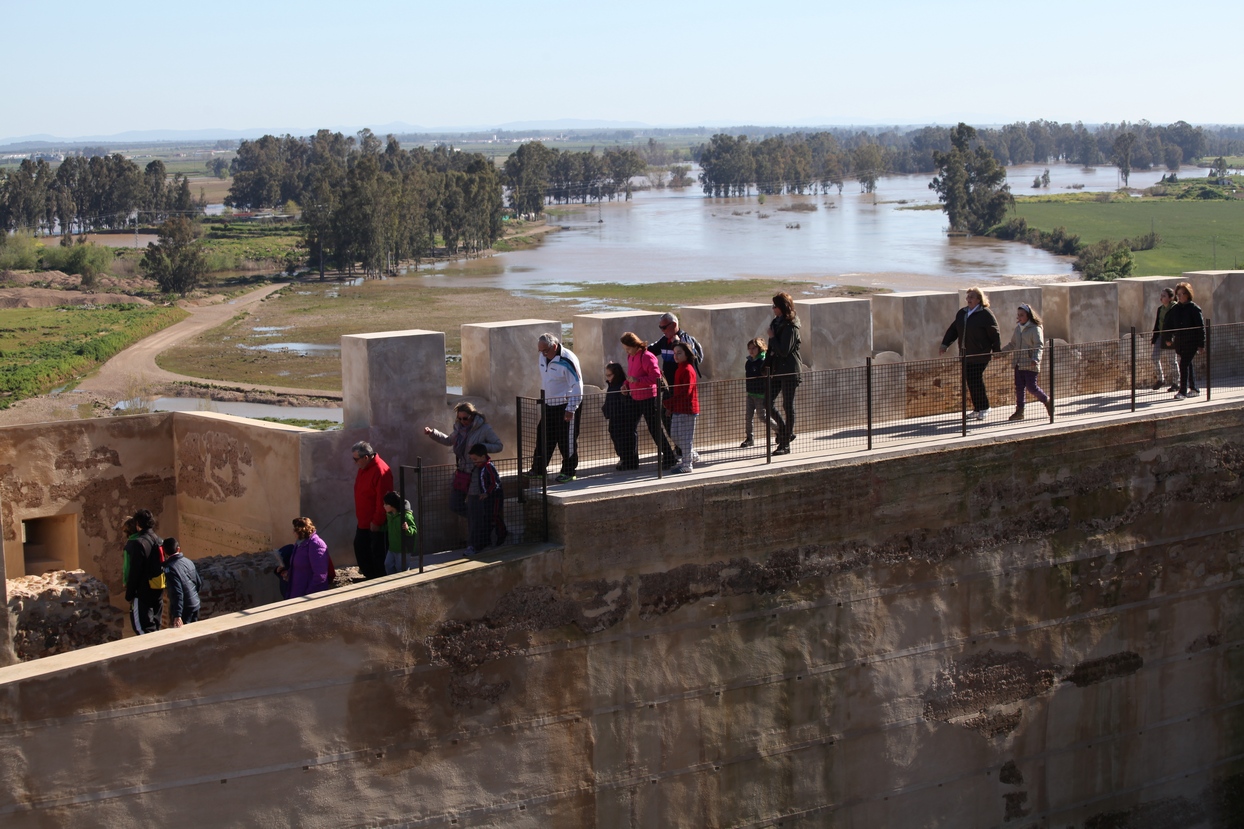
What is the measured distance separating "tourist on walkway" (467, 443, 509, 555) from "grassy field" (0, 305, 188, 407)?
154 ft

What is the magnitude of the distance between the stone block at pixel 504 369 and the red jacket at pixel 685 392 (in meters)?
1.09

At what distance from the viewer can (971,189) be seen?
13225cm

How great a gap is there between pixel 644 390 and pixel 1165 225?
391ft

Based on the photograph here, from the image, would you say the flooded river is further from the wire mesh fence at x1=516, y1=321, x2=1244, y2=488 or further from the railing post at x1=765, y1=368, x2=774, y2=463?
the railing post at x1=765, y1=368, x2=774, y2=463

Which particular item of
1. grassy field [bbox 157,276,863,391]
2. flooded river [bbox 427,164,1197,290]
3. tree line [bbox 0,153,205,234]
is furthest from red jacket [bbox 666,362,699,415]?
tree line [bbox 0,153,205,234]

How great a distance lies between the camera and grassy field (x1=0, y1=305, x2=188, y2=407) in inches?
2226

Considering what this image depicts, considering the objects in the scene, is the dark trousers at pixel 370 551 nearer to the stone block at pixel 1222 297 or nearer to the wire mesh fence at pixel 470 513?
the wire mesh fence at pixel 470 513

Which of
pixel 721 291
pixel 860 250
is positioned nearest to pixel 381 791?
pixel 721 291

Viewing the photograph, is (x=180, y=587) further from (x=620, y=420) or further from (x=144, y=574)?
(x=620, y=420)

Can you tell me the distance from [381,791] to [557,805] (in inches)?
52.1

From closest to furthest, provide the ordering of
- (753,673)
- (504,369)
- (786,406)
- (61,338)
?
(753,673) < (504,369) < (786,406) < (61,338)

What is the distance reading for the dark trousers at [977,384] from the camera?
1187cm

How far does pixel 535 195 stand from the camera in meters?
165

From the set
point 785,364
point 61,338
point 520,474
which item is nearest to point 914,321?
point 785,364
